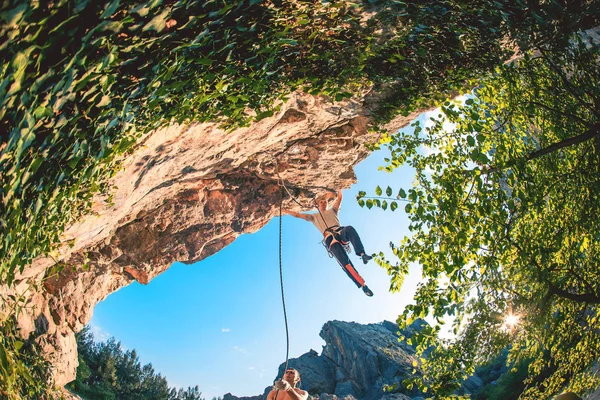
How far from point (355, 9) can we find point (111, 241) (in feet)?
29.1

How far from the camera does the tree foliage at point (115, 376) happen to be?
2548 cm

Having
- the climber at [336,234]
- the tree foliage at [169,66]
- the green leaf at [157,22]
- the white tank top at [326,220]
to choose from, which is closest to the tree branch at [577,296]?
the tree foliage at [169,66]

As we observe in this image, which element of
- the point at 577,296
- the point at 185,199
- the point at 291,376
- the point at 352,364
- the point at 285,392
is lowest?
the point at 285,392

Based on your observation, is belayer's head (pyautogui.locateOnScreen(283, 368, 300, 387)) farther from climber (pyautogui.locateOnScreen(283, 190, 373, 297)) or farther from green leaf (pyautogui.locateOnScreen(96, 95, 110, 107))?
climber (pyautogui.locateOnScreen(283, 190, 373, 297))

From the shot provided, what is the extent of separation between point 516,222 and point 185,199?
818 cm

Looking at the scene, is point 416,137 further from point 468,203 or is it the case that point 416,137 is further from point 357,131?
point 357,131

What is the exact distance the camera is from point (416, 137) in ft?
20.8

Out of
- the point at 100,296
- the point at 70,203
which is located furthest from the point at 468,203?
the point at 100,296

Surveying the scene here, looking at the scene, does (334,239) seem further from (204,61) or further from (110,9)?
(110,9)

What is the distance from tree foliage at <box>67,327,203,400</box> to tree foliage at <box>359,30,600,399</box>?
27.7 m

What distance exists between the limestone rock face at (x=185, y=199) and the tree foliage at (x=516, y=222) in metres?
2.59

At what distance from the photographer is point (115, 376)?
28.0 meters

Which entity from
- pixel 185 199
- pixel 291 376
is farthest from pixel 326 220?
pixel 291 376

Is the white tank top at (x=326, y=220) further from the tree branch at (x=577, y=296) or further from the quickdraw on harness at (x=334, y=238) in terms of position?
the tree branch at (x=577, y=296)
